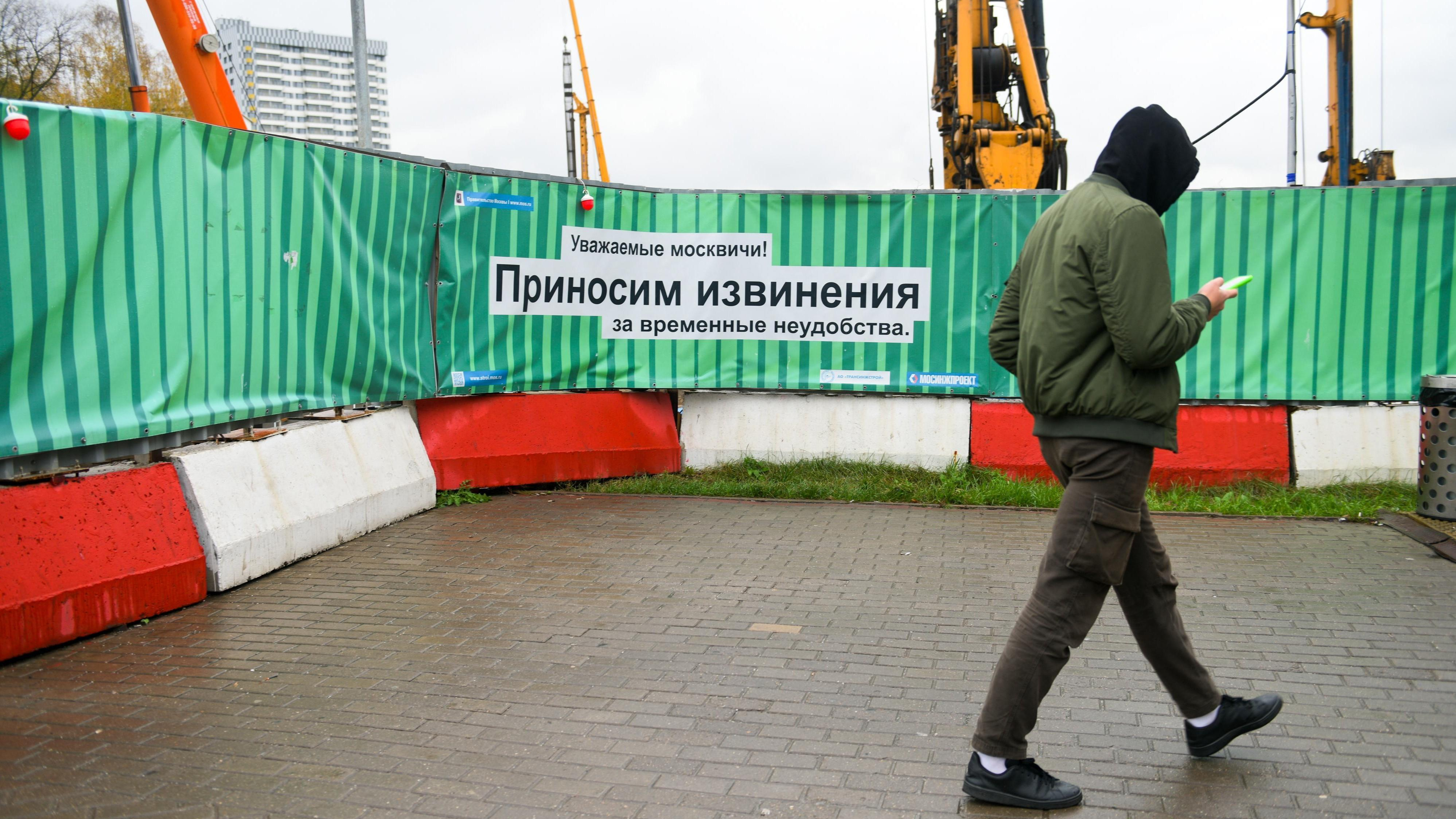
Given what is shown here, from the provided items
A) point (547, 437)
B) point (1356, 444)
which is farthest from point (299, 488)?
point (1356, 444)

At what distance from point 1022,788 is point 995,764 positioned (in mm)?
102

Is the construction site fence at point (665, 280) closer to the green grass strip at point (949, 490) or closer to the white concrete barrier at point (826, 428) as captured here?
the white concrete barrier at point (826, 428)

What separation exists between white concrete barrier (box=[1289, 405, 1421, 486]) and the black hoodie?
19.0 feet

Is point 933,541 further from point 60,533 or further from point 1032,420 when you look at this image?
point 60,533

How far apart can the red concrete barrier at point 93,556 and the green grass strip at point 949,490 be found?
3.45 metres

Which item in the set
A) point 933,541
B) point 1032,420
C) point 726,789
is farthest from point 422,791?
point 1032,420

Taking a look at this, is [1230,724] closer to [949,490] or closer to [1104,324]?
[1104,324]

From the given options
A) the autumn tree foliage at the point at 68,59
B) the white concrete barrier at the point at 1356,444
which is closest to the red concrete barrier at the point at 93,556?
the white concrete barrier at the point at 1356,444

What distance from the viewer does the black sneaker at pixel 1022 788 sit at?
3324mm

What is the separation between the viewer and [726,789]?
3.49m

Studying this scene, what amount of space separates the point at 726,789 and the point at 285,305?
4.68 metres

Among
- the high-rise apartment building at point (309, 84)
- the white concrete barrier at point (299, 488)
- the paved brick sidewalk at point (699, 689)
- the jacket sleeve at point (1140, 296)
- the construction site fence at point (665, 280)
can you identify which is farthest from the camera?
the high-rise apartment building at point (309, 84)

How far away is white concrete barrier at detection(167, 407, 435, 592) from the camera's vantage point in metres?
5.73

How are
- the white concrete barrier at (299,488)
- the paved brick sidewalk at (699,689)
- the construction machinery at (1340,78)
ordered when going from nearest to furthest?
1. the paved brick sidewalk at (699,689)
2. the white concrete barrier at (299,488)
3. the construction machinery at (1340,78)
